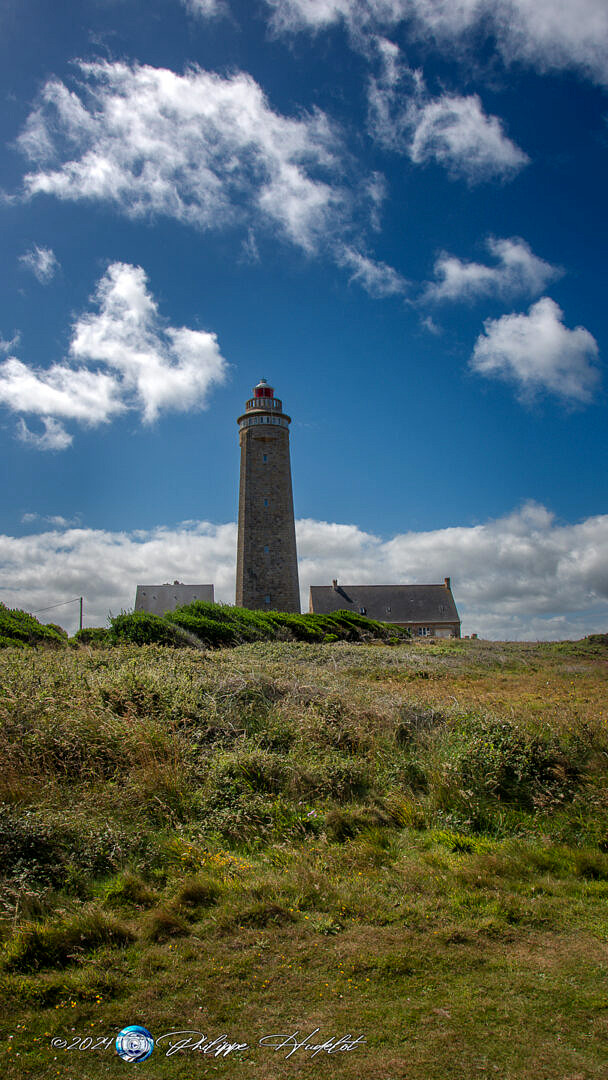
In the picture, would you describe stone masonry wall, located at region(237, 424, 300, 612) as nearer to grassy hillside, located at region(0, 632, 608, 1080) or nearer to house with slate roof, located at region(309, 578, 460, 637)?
house with slate roof, located at region(309, 578, 460, 637)

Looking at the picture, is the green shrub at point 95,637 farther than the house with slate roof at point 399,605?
No

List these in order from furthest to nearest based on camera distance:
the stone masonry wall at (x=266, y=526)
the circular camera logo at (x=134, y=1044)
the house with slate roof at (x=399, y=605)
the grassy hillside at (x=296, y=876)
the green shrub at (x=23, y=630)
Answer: the house with slate roof at (x=399, y=605) → the stone masonry wall at (x=266, y=526) → the green shrub at (x=23, y=630) → the grassy hillside at (x=296, y=876) → the circular camera logo at (x=134, y=1044)

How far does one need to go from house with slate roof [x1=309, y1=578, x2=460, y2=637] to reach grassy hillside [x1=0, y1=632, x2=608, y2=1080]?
1517 inches

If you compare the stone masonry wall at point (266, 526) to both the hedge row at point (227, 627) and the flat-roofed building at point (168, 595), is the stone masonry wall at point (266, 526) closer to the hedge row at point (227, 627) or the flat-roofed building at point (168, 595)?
the hedge row at point (227, 627)

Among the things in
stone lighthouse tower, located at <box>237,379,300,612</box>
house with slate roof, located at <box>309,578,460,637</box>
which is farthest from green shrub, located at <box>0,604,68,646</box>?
house with slate roof, located at <box>309,578,460,637</box>

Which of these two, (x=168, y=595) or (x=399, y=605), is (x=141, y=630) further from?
(x=399, y=605)

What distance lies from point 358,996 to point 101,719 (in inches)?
194

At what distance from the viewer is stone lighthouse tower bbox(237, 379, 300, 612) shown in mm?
35344

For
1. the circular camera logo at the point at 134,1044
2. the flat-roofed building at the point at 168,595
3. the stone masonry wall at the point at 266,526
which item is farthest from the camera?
the flat-roofed building at the point at 168,595

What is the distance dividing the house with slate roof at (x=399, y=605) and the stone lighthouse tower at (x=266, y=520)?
513 inches

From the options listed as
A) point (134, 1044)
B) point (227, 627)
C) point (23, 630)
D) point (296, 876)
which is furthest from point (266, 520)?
point (134, 1044)

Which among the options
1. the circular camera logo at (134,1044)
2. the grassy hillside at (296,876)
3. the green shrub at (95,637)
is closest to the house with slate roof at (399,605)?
the green shrub at (95,637)

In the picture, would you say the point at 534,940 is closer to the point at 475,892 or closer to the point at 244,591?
the point at 475,892

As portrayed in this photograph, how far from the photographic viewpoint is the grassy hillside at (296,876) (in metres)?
3.51
